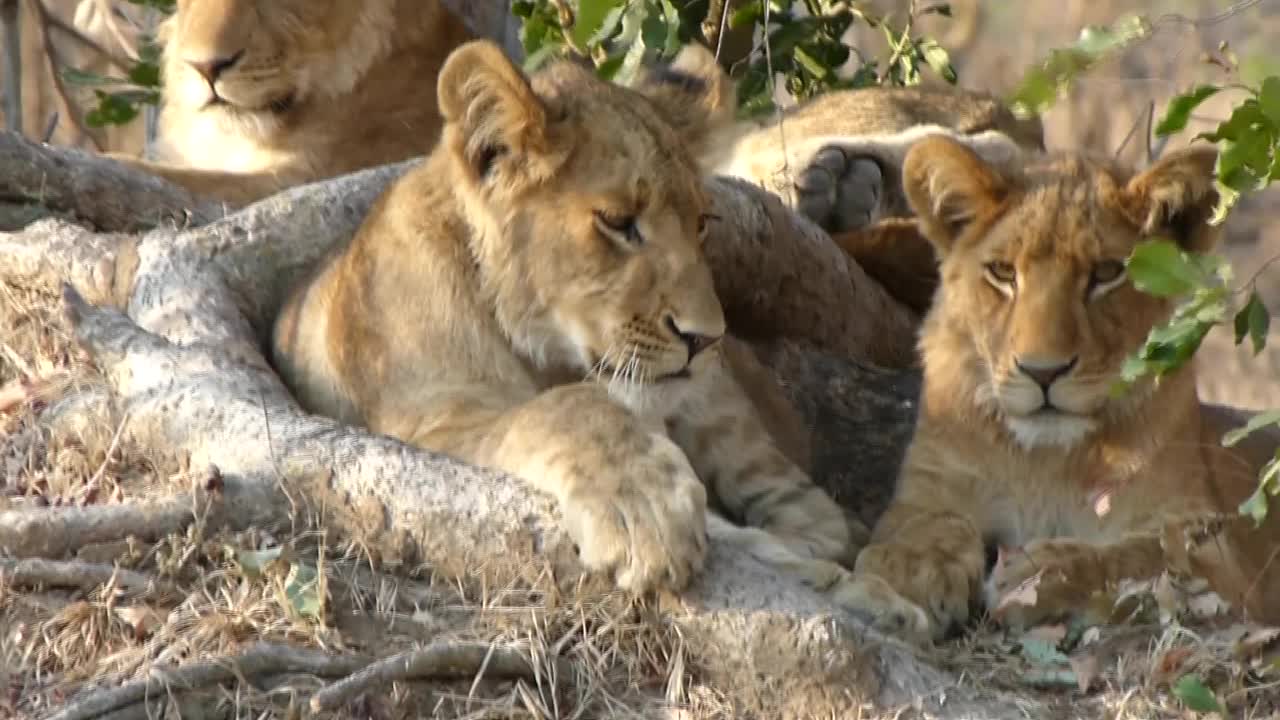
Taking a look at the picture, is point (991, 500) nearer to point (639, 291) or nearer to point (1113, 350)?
point (1113, 350)

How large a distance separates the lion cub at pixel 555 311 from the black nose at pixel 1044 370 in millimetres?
492

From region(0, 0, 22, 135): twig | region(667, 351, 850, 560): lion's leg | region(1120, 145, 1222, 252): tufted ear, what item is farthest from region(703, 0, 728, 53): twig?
region(0, 0, 22, 135): twig

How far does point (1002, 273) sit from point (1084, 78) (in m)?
5.05

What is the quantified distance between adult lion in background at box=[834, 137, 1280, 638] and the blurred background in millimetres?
4472

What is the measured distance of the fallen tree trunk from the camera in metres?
3.21

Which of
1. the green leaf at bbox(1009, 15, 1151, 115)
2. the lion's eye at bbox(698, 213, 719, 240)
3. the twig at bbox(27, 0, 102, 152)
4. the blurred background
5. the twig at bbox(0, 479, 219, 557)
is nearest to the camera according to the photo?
the green leaf at bbox(1009, 15, 1151, 115)

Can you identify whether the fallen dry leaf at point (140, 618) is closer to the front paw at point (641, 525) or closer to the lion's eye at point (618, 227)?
the front paw at point (641, 525)

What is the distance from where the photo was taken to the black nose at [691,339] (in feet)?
11.9

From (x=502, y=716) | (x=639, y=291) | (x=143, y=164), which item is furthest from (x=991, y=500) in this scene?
(x=143, y=164)

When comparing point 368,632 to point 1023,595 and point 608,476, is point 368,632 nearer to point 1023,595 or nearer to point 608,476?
point 608,476

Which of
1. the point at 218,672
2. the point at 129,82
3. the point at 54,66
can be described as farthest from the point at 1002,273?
the point at 54,66

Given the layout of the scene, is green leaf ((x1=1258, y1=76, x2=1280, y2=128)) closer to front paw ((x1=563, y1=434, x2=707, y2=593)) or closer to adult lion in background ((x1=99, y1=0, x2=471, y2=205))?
front paw ((x1=563, y1=434, x2=707, y2=593))

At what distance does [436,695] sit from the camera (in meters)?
A: 3.11

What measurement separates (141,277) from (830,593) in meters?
1.78
